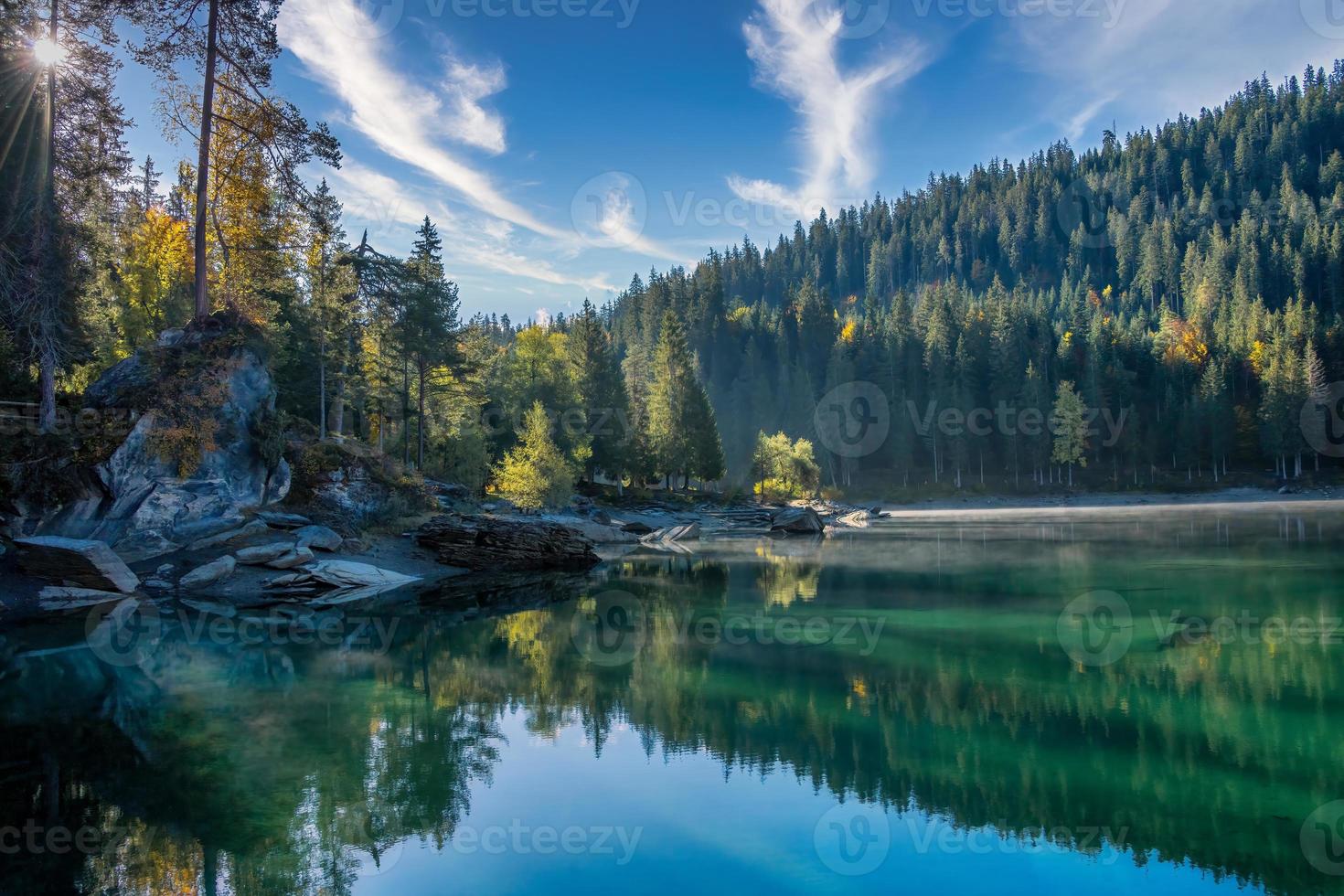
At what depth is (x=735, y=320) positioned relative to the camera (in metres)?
131

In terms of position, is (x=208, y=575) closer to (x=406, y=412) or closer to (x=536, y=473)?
(x=406, y=412)

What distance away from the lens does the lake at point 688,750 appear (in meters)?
7.77

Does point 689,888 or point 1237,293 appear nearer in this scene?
point 689,888

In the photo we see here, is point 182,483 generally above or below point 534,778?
above

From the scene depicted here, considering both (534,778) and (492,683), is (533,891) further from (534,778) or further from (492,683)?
(492,683)

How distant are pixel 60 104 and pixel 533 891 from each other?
3285cm

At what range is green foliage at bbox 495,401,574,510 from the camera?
4656 cm

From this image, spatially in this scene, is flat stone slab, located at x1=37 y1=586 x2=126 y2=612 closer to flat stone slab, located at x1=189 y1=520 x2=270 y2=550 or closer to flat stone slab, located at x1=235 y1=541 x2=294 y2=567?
flat stone slab, located at x1=189 y1=520 x2=270 y2=550

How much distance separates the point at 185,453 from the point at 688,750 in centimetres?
2282

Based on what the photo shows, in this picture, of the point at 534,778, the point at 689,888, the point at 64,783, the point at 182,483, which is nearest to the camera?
the point at 689,888

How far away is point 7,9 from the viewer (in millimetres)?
24312

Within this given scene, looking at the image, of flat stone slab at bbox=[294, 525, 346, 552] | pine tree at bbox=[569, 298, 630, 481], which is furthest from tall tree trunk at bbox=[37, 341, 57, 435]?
pine tree at bbox=[569, 298, 630, 481]

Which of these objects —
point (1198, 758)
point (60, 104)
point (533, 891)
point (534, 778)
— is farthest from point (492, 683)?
point (60, 104)

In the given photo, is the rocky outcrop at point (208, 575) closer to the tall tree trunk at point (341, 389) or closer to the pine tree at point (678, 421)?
the tall tree trunk at point (341, 389)
